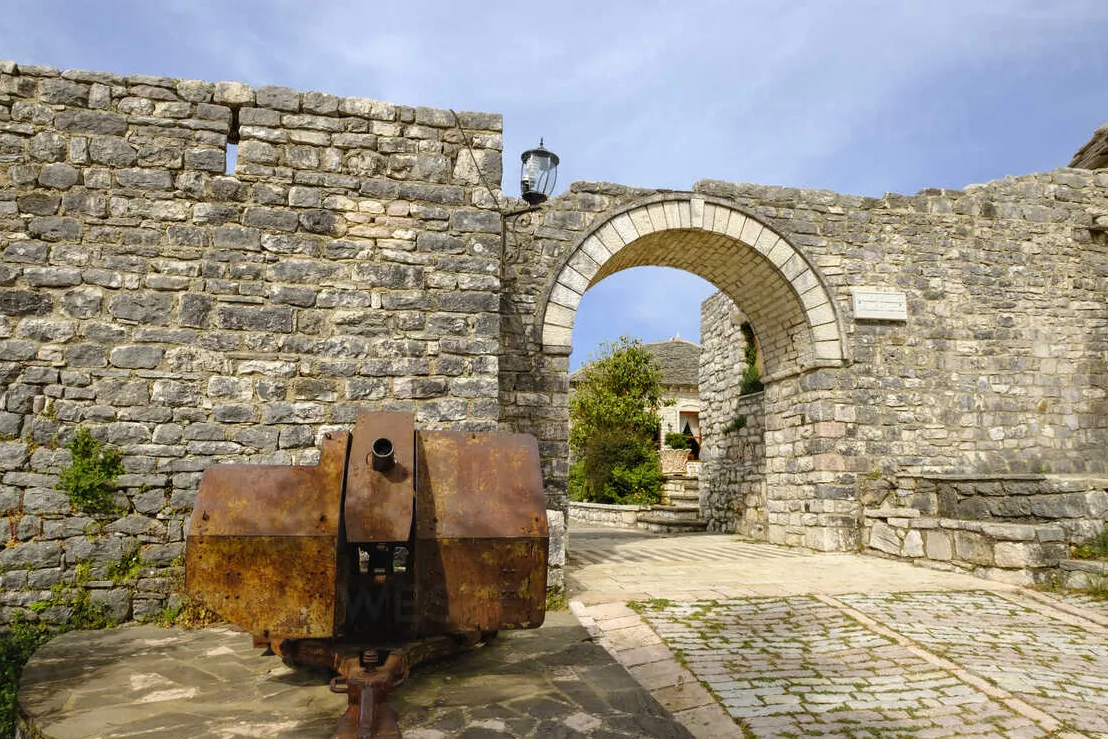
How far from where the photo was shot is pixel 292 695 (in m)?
3.04

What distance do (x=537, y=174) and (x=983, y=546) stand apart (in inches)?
200

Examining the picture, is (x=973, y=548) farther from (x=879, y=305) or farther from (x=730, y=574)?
(x=879, y=305)

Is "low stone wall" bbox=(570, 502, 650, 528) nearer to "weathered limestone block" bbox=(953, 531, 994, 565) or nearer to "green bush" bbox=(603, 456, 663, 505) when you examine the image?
"green bush" bbox=(603, 456, 663, 505)

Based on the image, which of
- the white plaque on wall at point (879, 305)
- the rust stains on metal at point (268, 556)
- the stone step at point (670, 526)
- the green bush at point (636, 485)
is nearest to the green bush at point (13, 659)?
the rust stains on metal at point (268, 556)

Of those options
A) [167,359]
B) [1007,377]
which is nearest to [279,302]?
[167,359]

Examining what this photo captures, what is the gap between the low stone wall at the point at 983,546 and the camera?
5.68m

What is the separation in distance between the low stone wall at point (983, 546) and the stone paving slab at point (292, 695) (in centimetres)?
398

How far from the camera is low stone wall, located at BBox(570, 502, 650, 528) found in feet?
47.1

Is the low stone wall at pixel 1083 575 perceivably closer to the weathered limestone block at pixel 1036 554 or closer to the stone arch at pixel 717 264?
the weathered limestone block at pixel 1036 554

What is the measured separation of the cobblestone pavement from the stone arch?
3215 mm

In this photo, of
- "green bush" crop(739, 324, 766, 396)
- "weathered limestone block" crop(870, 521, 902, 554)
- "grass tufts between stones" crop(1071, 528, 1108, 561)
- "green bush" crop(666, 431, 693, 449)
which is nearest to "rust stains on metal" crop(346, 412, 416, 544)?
"grass tufts between stones" crop(1071, 528, 1108, 561)

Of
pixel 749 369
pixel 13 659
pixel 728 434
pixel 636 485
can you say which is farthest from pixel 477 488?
pixel 636 485

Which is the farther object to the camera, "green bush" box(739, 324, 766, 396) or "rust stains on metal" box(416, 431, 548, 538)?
"green bush" box(739, 324, 766, 396)

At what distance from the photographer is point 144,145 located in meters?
4.94
